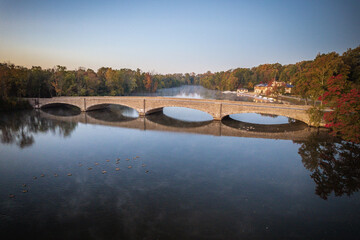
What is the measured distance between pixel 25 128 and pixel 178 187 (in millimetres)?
31610

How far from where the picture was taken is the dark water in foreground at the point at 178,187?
12.4 m

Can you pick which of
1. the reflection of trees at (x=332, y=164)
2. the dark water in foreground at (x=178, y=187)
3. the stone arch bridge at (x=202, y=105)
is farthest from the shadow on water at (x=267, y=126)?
the reflection of trees at (x=332, y=164)

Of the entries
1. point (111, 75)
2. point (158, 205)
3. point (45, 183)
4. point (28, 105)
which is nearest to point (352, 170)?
point (158, 205)

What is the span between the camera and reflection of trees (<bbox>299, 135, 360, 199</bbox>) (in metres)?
17.5

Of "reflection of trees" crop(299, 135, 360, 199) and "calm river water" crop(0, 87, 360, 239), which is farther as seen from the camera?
"reflection of trees" crop(299, 135, 360, 199)

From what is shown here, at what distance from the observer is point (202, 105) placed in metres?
41.3

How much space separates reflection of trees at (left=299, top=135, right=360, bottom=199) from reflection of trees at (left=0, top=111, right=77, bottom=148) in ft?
105

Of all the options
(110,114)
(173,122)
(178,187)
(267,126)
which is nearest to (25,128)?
(110,114)

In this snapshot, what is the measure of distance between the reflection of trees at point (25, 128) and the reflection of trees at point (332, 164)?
32139 millimetres

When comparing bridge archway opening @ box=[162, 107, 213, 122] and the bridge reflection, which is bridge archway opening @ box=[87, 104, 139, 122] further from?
bridge archway opening @ box=[162, 107, 213, 122]

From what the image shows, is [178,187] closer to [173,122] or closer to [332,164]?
[332,164]

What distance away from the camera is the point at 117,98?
4753 cm

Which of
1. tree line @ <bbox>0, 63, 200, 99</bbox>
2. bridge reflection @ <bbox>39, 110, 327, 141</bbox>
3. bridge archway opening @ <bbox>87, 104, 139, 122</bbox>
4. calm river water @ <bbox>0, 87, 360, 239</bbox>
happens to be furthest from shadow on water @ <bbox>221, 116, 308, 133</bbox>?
tree line @ <bbox>0, 63, 200, 99</bbox>

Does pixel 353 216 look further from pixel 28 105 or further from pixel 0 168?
pixel 28 105
